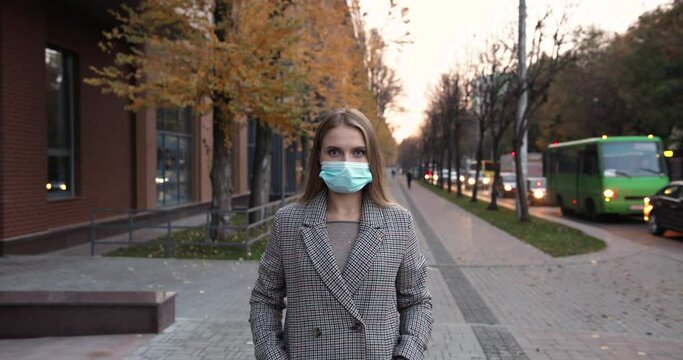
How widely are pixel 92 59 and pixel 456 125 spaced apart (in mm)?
28411

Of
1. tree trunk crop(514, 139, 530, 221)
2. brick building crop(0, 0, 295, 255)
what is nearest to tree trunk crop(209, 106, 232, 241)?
brick building crop(0, 0, 295, 255)

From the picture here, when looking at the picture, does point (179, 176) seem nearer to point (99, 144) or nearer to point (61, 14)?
point (99, 144)

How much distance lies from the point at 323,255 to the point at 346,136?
1.56 feet

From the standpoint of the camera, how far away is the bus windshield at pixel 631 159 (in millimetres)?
20281

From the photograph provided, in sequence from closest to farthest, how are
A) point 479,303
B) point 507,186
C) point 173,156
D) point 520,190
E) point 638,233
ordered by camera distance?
point 479,303, point 638,233, point 520,190, point 173,156, point 507,186

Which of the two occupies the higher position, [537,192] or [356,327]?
[356,327]

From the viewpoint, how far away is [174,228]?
14.7 meters

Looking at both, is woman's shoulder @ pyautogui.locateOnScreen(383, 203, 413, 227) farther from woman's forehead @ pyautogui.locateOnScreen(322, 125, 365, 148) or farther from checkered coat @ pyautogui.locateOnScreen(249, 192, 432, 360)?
woman's forehead @ pyautogui.locateOnScreen(322, 125, 365, 148)

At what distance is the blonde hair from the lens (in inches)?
95.3

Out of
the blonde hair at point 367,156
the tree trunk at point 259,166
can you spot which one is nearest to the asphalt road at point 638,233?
the tree trunk at point 259,166

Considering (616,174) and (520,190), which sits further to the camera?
(616,174)

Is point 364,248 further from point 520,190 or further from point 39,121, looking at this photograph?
point 520,190

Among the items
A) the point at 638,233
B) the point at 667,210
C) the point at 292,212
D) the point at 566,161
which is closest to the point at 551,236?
the point at 667,210

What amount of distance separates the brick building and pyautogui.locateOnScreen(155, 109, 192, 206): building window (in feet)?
0.33
